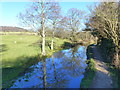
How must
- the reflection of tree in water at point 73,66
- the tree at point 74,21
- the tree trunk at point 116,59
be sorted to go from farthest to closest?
the tree at point 74,21 → the reflection of tree in water at point 73,66 → the tree trunk at point 116,59

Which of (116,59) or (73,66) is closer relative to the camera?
(116,59)

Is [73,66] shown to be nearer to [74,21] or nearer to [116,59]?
[116,59]

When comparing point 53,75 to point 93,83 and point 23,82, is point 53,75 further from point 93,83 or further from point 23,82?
point 93,83

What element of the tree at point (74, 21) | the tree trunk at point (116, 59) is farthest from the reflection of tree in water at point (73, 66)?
the tree at point (74, 21)

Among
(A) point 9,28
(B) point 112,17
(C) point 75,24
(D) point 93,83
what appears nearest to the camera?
(D) point 93,83

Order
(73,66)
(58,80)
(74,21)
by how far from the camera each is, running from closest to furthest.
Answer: (58,80) → (73,66) → (74,21)

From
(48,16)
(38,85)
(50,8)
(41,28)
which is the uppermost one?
(50,8)

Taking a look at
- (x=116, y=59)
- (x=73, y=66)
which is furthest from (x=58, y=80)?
(x=116, y=59)

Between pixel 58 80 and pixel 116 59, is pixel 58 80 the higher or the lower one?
the lower one

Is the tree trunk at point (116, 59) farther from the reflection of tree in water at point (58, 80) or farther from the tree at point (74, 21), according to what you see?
the tree at point (74, 21)

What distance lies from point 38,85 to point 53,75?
248 cm

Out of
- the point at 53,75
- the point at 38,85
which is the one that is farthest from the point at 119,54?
the point at 38,85

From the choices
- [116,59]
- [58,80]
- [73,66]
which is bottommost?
[58,80]

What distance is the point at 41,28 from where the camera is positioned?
875 inches
